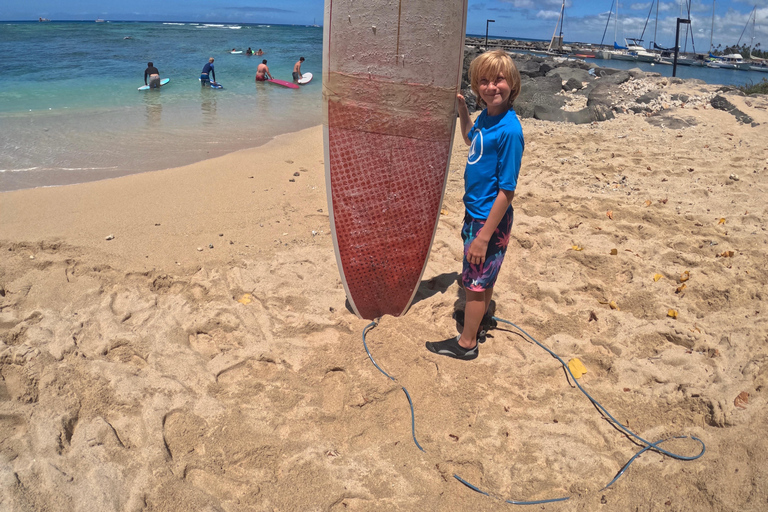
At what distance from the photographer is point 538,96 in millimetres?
8797

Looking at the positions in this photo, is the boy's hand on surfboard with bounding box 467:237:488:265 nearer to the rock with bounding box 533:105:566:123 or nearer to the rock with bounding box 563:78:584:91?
the rock with bounding box 533:105:566:123

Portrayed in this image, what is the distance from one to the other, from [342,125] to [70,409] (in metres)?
2.03

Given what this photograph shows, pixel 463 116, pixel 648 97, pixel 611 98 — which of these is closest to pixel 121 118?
pixel 463 116

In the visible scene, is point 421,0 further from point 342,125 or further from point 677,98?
point 677,98

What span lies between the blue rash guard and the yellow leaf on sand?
3.33ft

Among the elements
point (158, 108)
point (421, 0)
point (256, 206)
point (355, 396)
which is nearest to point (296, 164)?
point (256, 206)

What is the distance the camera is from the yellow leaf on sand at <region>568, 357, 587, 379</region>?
262 centimetres

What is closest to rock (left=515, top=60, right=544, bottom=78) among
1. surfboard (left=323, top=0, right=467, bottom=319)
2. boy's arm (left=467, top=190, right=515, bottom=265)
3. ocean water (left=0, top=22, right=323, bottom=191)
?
ocean water (left=0, top=22, right=323, bottom=191)

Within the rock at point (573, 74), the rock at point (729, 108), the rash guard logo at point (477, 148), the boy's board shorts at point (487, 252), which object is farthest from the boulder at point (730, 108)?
the rash guard logo at point (477, 148)

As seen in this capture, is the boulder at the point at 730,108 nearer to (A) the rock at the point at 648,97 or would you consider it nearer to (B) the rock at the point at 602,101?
(A) the rock at the point at 648,97

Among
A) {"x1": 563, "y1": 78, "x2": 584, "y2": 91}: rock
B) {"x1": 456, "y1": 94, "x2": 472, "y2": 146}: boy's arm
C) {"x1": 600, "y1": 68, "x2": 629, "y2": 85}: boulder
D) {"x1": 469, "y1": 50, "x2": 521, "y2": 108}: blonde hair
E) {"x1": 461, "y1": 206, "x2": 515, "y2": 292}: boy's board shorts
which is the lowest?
{"x1": 461, "y1": 206, "x2": 515, "y2": 292}: boy's board shorts

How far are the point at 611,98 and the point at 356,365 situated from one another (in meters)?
8.15

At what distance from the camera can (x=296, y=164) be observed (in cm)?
625

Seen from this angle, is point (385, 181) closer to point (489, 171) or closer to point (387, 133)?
point (387, 133)
